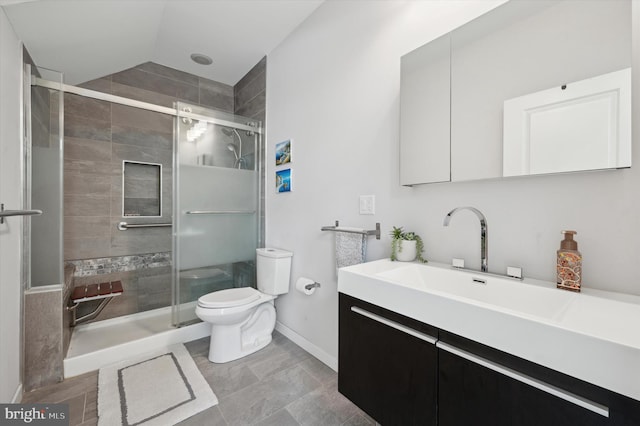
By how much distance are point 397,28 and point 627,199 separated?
4.45 ft

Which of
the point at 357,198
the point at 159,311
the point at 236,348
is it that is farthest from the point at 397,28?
the point at 159,311

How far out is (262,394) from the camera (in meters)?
1.67

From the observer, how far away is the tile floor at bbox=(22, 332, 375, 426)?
1.47 meters

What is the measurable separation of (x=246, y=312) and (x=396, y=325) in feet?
4.55

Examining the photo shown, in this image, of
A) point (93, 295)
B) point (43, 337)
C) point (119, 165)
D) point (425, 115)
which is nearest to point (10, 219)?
point (43, 337)

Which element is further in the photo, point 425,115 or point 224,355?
point 224,355

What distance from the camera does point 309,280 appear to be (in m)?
2.09

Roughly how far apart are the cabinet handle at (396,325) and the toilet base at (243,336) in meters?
1.28

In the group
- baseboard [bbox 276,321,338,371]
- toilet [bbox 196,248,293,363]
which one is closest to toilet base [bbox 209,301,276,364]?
toilet [bbox 196,248,293,363]

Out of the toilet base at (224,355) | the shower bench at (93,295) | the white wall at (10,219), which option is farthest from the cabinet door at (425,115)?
the shower bench at (93,295)

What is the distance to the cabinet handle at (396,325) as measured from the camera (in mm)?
932

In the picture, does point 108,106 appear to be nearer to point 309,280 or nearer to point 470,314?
point 309,280

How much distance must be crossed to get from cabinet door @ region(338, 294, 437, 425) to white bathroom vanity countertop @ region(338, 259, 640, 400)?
0.08 meters

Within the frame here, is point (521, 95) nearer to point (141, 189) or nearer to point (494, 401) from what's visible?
point (494, 401)
